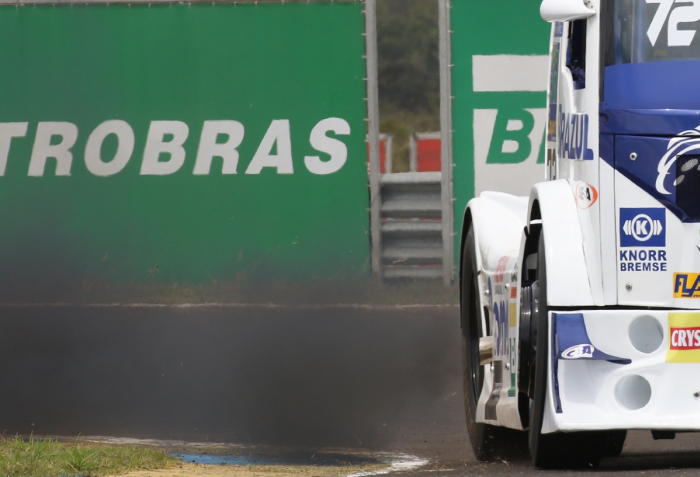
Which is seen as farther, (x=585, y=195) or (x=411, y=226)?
(x=411, y=226)

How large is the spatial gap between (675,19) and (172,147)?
8.09 m

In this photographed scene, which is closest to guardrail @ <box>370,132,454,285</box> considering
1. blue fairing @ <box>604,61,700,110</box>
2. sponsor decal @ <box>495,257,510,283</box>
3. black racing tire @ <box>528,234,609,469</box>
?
sponsor decal @ <box>495,257,510,283</box>

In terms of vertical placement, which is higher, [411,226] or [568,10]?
[568,10]

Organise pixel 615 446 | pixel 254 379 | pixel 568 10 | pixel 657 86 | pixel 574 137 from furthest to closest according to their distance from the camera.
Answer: pixel 254 379 → pixel 615 446 → pixel 574 137 → pixel 568 10 → pixel 657 86

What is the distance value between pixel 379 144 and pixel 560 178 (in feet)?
22.5

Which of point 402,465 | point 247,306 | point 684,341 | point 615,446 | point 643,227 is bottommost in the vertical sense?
point 402,465

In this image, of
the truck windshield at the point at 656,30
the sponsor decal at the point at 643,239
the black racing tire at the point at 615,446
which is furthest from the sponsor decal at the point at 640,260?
the black racing tire at the point at 615,446

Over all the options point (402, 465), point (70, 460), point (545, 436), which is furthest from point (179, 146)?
point (545, 436)

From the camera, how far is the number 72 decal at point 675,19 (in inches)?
226

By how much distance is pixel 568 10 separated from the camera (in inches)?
231

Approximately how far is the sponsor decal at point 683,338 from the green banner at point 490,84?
7298 millimetres

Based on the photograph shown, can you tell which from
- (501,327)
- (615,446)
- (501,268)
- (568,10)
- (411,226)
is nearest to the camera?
(568,10)

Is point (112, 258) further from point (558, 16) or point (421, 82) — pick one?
point (558, 16)

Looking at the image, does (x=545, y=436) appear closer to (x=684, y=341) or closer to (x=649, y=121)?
(x=684, y=341)
